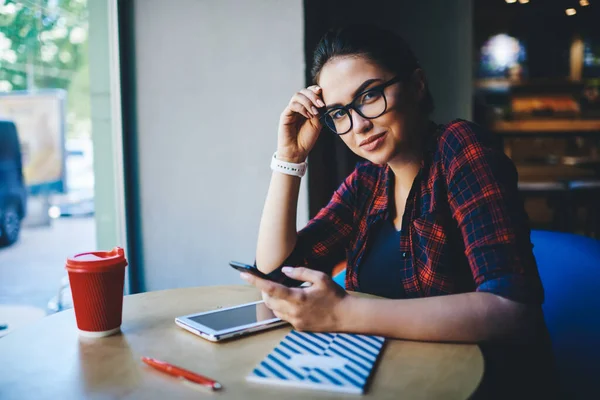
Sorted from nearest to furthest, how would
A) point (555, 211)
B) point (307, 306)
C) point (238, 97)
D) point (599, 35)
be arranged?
point (307, 306), point (238, 97), point (555, 211), point (599, 35)

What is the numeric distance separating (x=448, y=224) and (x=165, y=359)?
75 centimetres

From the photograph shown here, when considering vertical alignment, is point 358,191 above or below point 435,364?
above

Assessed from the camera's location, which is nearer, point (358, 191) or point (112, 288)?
point (112, 288)

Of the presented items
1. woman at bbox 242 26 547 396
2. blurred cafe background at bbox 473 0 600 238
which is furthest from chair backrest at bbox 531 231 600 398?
blurred cafe background at bbox 473 0 600 238

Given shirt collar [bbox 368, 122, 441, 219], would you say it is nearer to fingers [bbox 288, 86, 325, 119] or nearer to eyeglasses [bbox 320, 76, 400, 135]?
eyeglasses [bbox 320, 76, 400, 135]

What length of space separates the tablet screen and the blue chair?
91 centimetres

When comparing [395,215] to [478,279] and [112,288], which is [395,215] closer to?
[478,279]

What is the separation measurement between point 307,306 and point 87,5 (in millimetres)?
2337

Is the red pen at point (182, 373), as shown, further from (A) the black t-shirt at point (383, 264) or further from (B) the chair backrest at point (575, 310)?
(B) the chair backrest at point (575, 310)

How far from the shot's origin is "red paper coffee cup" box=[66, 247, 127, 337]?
3.40ft

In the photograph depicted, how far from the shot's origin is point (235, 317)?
1.16 meters

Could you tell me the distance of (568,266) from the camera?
160cm

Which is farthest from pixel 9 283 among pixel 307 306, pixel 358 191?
pixel 307 306

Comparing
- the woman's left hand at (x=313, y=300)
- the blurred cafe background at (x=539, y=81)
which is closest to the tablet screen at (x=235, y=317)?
the woman's left hand at (x=313, y=300)
